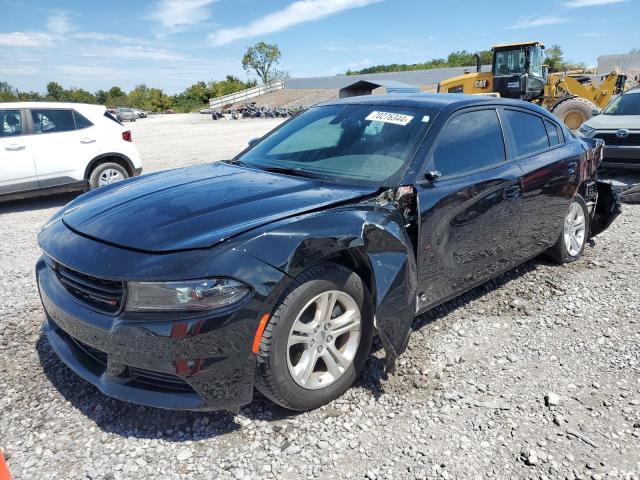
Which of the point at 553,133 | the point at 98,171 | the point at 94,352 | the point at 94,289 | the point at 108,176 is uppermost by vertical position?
the point at 553,133

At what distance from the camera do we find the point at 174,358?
7.37ft

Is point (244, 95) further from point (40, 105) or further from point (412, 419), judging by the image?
A: point (412, 419)

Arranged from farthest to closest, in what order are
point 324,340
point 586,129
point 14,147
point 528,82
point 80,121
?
point 528,82
point 586,129
point 80,121
point 14,147
point 324,340

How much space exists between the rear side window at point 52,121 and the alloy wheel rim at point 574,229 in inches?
284

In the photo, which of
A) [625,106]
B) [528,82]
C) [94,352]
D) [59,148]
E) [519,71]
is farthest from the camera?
[519,71]

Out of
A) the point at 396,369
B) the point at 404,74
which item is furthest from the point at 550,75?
the point at 404,74

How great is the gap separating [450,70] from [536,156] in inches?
1879

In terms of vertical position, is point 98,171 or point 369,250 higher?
point 369,250

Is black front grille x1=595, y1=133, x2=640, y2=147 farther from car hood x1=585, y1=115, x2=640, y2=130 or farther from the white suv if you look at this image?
the white suv

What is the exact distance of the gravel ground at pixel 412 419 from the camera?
2355 mm

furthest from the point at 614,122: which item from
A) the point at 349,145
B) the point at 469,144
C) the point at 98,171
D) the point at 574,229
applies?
the point at 98,171

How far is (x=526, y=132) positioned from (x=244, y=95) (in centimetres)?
5923

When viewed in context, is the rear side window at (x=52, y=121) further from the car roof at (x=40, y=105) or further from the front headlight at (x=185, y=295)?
the front headlight at (x=185, y=295)

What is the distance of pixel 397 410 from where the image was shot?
2758mm
